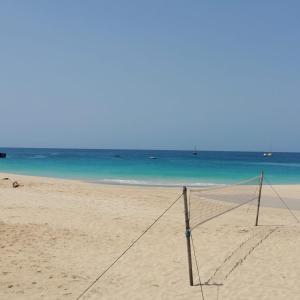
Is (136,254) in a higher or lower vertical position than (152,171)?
higher

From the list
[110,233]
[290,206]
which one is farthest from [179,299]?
[290,206]

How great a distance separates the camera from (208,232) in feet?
38.8

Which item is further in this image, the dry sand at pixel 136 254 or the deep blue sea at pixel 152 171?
the deep blue sea at pixel 152 171

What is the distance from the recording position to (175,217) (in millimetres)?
14250

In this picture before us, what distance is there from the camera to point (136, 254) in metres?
9.55

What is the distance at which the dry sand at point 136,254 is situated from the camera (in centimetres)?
739

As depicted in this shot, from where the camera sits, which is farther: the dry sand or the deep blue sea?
the deep blue sea

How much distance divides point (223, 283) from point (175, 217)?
253 inches

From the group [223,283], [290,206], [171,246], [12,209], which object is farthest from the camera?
[290,206]

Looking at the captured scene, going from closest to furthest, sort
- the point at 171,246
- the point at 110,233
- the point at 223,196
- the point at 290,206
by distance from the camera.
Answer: the point at 171,246
the point at 110,233
the point at 290,206
the point at 223,196

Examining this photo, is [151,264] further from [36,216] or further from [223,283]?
[36,216]

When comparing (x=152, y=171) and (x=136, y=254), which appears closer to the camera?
(x=136, y=254)

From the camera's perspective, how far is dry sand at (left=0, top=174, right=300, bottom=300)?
24.2ft

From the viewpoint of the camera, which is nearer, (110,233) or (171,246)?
(171,246)
